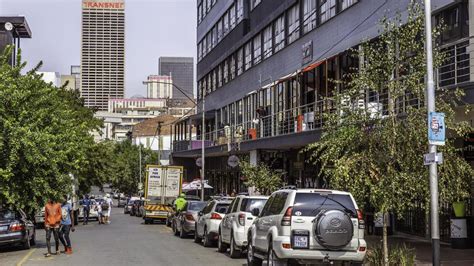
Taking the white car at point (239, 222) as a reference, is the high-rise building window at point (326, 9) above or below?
above

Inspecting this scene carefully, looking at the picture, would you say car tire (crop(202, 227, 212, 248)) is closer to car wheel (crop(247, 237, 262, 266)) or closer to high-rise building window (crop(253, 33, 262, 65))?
car wheel (crop(247, 237, 262, 266))

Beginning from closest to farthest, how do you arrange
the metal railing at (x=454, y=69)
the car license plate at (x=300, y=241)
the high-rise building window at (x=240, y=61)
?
the car license plate at (x=300, y=241) < the metal railing at (x=454, y=69) < the high-rise building window at (x=240, y=61)

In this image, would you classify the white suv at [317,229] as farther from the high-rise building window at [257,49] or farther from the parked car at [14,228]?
the high-rise building window at [257,49]

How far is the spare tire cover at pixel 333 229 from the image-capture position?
13195mm

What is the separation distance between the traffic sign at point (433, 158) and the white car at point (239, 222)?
21.1 feet

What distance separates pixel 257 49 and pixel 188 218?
60.6ft

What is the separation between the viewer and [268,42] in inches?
1596

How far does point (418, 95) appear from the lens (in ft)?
47.6

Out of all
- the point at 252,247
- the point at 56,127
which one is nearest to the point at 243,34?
the point at 56,127

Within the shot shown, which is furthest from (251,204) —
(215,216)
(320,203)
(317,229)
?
(317,229)

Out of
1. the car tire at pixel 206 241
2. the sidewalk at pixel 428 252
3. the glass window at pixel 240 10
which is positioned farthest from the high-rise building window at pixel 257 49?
the car tire at pixel 206 241

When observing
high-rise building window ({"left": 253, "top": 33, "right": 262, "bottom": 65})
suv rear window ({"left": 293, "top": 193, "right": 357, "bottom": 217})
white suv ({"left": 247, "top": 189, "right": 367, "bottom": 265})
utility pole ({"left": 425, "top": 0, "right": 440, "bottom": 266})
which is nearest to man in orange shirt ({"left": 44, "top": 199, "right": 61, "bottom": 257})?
white suv ({"left": 247, "top": 189, "right": 367, "bottom": 265})

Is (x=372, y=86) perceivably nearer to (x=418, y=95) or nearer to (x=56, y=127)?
(x=418, y=95)

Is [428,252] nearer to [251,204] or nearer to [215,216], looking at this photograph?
[251,204]
